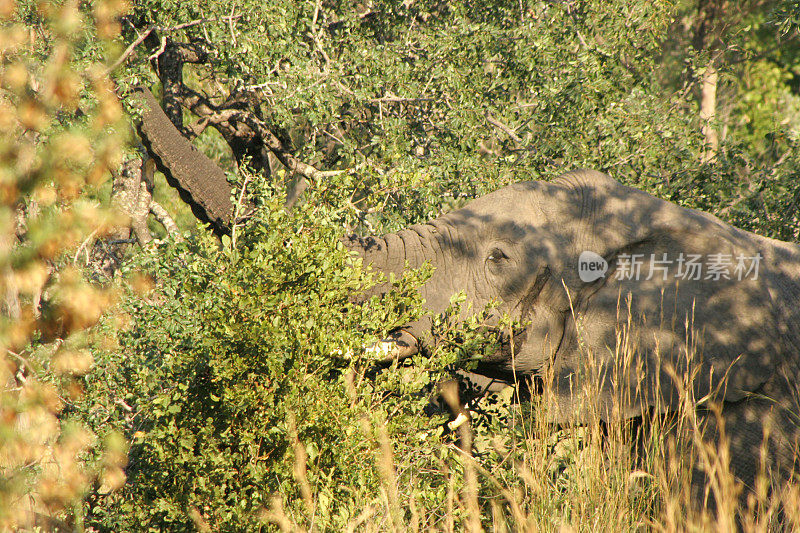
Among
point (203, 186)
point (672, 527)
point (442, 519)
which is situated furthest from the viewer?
point (203, 186)

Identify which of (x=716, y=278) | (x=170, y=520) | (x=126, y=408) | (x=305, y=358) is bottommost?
(x=126, y=408)

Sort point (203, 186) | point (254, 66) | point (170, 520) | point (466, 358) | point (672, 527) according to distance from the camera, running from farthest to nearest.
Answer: point (254, 66), point (203, 186), point (466, 358), point (170, 520), point (672, 527)

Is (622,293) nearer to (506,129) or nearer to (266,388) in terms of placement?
(266,388)

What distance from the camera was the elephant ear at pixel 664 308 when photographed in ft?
15.5

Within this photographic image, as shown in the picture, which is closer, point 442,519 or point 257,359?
point 257,359

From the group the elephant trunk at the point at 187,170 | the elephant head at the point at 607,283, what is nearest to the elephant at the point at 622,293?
the elephant head at the point at 607,283

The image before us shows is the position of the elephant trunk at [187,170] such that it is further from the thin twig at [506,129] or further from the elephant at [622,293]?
the thin twig at [506,129]

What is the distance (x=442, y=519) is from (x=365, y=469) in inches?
22.9

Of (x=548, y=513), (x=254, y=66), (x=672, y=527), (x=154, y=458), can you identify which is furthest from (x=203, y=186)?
(x=672, y=527)

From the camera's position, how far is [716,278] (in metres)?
4.87

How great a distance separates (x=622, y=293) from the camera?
4875 millimetres

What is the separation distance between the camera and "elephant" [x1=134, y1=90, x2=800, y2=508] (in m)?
4.72

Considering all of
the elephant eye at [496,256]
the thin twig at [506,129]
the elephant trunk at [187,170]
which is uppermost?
the elephant eye at [496,256]

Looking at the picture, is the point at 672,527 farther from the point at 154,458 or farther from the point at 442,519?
the point at 154,458
